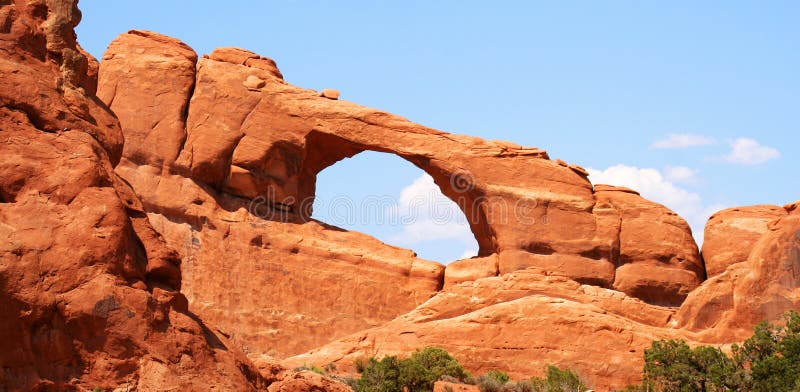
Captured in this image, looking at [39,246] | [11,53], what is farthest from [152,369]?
[11,53]

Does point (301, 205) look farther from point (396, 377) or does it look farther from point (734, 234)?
point (734, 234)

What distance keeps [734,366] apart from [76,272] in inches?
667

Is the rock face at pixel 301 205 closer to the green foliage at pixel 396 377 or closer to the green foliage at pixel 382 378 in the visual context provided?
the green foliage at pixel 396 377

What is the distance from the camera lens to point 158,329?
1458 cm

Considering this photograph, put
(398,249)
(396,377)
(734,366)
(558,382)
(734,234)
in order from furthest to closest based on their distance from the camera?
(734,234) < (398,249) < (558,382) < (734,366) < (396,377)

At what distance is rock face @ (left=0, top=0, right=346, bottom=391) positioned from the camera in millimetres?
13820

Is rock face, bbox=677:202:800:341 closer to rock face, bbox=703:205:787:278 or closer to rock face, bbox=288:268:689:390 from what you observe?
rock face, bbox=288:268:689:390

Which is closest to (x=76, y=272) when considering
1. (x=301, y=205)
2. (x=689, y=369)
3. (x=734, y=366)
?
(x=734, y=366)

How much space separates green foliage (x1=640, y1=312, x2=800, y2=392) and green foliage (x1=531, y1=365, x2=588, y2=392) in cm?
130

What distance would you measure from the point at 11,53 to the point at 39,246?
3023 mm

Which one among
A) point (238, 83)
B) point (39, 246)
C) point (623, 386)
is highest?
point (238, 83)

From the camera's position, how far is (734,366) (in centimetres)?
2695

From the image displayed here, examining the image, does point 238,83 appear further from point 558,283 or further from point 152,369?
point 152,369

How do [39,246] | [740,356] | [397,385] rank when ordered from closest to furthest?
[39,246]
[397,385]
[740,356]
